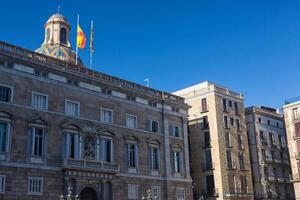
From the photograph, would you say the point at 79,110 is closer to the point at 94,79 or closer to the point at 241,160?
the point at 94,79

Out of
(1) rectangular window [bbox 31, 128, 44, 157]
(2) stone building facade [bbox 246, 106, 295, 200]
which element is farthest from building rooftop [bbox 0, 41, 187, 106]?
(2) stone building facade [bbox 246, 106, 295, 200]

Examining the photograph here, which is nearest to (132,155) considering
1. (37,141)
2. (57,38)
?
(37,141)

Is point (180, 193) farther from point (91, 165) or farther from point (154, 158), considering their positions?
point (91, 165)

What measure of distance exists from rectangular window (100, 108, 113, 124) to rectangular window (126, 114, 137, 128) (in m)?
2.34

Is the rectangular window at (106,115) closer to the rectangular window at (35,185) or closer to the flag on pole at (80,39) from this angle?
the rectangular window at (35,185)

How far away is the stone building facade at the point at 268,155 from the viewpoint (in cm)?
6425

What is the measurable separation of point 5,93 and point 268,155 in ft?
145

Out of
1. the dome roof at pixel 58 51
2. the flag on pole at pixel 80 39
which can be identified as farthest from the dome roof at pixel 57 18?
the flag on pole at pixel 80 39

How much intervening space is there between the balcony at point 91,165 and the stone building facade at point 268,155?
29.5 meters

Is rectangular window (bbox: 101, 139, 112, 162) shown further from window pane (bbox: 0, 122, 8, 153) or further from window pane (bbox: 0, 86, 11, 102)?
window pane (bbox: 0, 86, 11, 102)

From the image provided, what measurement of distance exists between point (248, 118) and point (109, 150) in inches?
1229

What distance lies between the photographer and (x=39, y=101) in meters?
39.0

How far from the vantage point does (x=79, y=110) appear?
41781mm

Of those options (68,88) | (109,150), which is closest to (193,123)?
(109,150)
